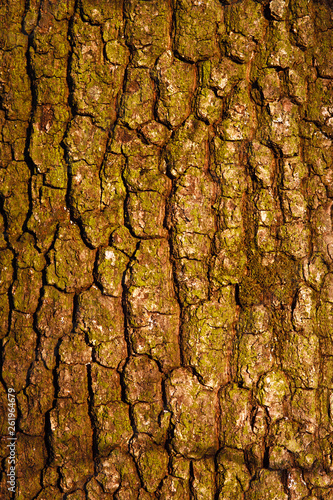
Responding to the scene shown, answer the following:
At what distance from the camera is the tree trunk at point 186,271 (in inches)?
50.3

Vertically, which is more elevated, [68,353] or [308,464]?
[68,353]

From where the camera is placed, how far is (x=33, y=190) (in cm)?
136

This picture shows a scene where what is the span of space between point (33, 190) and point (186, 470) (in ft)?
3.22

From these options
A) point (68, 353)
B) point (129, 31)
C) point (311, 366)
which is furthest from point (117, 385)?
point (129, 31)

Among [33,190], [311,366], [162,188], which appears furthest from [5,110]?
[311,366]

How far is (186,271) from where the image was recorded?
1.29 meters

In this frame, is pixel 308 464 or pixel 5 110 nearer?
pixel 308 464

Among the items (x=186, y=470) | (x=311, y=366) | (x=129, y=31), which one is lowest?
(x=186, y=470)

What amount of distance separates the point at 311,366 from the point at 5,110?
1.26 metres

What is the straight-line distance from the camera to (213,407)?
129 cm

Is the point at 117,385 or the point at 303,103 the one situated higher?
the point at 303,103

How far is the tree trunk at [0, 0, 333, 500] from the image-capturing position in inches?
50.3

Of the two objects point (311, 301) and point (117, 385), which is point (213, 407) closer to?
point (117, 385)

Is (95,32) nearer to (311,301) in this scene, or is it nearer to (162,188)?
(162,188)
